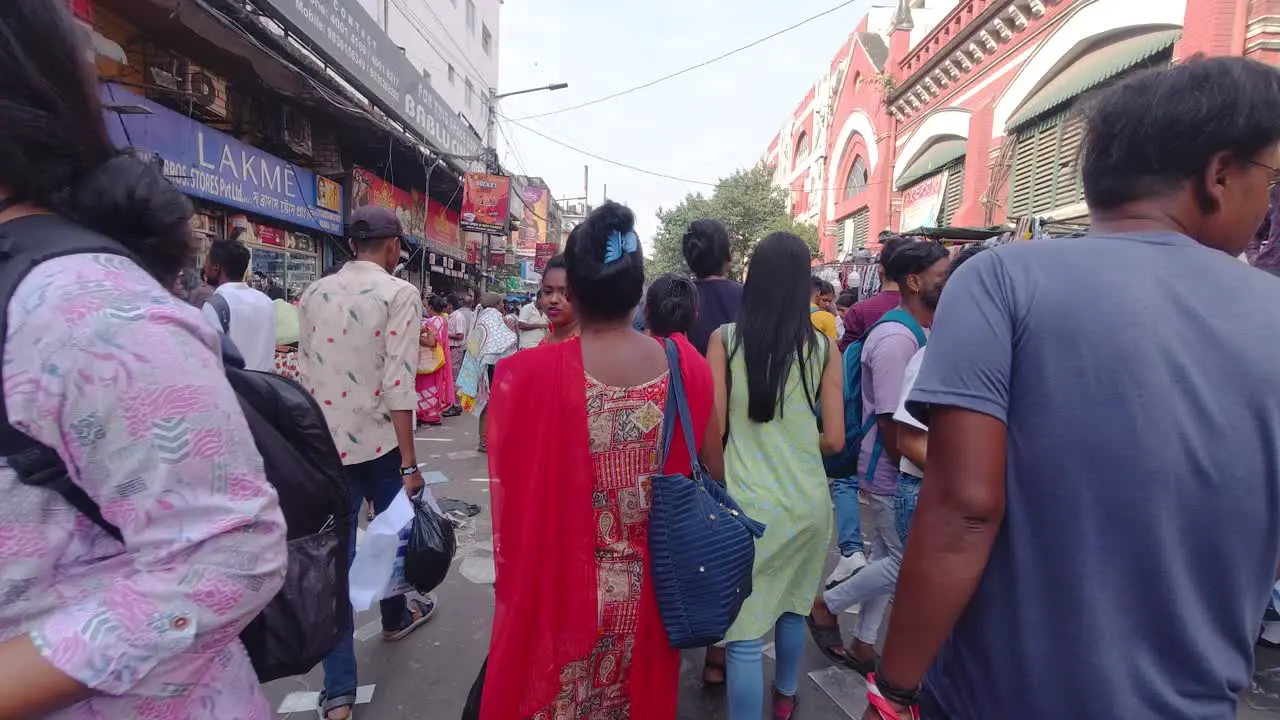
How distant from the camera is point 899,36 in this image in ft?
59.0

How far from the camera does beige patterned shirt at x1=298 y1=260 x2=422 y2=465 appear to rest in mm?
2619

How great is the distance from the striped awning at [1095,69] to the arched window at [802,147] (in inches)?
831

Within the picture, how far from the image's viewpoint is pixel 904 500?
8.38 feet

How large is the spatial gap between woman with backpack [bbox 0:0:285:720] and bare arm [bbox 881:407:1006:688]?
101cm

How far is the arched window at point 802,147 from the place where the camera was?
103ft

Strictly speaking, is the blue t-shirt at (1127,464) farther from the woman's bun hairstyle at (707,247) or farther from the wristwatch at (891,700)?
the woman's bun hairstyle at (707,247)

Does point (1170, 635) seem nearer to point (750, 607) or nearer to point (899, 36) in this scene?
point (750, 607)

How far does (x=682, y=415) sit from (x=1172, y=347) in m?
1.05

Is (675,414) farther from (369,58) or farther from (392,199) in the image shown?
(392,199)

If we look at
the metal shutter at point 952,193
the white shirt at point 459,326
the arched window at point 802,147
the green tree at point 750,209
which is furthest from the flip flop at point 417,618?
the arched window at point 802,147

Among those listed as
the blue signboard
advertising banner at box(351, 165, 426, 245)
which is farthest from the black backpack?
advertising banner at box(351, 165, 426, 245)

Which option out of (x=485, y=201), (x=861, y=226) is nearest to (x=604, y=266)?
(x=485, y=201)

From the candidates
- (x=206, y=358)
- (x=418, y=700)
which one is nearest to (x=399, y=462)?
(x=418, y=700)

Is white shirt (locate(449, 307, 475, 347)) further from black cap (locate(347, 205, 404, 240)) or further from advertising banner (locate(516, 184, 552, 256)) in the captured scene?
advertising banner (locate(516, 184, 552, 256))
